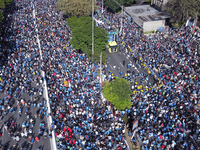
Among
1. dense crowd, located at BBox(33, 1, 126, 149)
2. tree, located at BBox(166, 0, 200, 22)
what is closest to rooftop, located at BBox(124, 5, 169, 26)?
tree, located at BBox(166, 0, 200, 22)

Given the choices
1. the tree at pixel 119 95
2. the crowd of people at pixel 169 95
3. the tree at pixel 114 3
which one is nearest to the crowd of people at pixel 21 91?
the tree at pixel 119 95

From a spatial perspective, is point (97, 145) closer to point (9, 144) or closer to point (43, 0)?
point (9, 144)

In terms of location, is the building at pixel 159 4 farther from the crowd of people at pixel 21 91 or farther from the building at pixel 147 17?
the crowd of people at pixel 21 91

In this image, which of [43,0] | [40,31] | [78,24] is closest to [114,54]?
[78,24]

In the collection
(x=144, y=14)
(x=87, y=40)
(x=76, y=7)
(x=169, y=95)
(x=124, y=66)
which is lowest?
(x=169, y=95)

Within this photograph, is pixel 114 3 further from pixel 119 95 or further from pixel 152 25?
pixel 119 95

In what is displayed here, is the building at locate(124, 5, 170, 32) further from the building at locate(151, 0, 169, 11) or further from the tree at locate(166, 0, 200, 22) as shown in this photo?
the tree at locate(166, 0, 200, 22)

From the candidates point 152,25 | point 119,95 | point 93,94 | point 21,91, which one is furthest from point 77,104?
point 152,25
